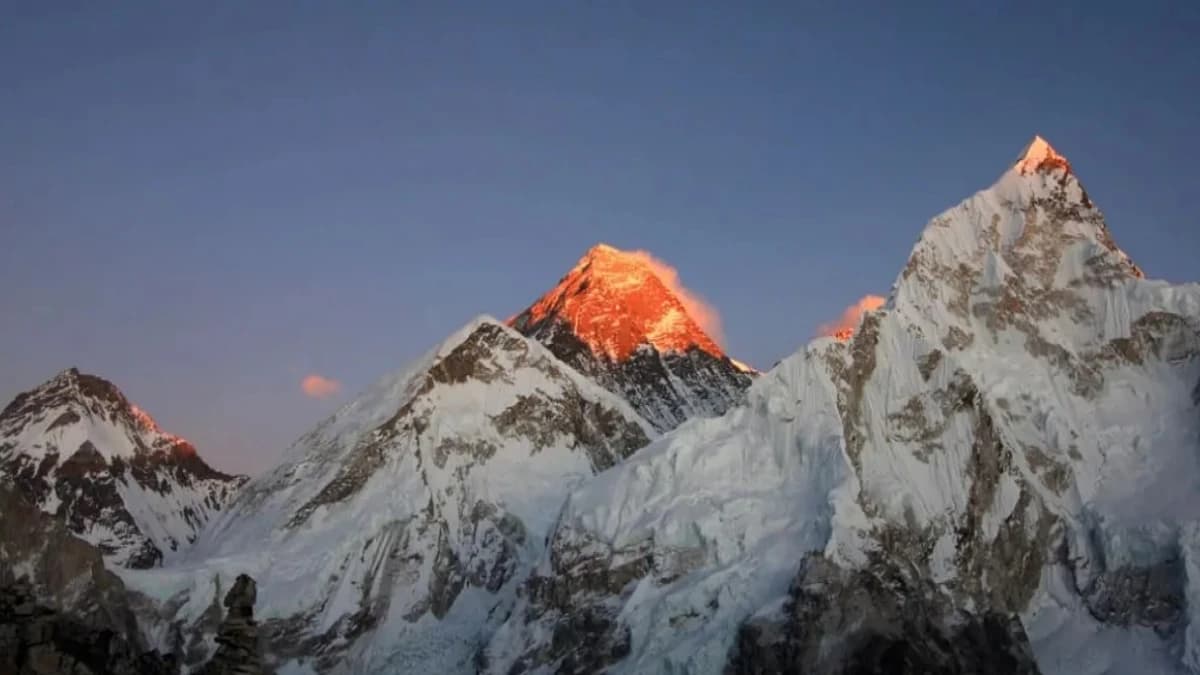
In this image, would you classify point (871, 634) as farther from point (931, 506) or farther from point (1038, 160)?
point (1038, 160)

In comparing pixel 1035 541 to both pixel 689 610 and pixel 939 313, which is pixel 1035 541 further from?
pixel 689 610

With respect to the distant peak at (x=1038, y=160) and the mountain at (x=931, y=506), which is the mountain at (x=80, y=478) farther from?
the distant peak at (x=1038, y=160)

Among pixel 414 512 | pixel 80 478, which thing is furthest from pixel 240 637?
pixel 80 478

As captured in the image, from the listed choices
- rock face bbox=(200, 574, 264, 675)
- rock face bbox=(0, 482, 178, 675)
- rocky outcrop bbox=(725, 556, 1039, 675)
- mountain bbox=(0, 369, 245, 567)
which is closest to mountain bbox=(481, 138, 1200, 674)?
rocky outcrop bbox=(725, 556, 1039, 675)

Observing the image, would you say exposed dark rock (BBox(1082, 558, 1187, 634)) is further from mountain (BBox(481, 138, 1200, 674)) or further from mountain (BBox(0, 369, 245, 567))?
mountain (BBox(0, 369, 245, 567))

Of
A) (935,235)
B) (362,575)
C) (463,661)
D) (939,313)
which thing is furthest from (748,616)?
(935,235)
